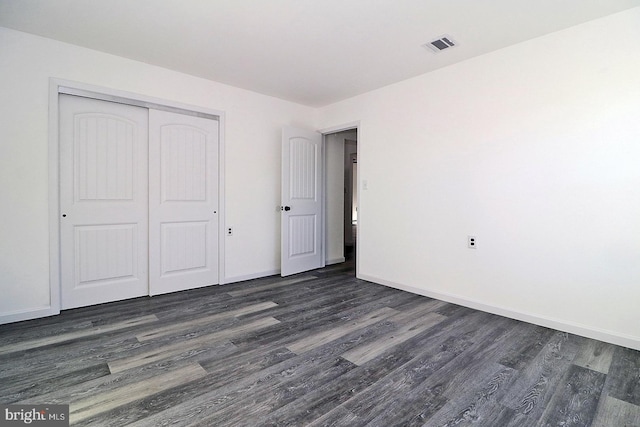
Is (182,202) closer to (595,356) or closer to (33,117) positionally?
(33,117)

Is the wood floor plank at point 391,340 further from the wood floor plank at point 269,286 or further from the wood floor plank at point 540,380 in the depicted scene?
the wood floor plank at point 269,286

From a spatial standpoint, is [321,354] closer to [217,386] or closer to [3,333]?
[217,386]

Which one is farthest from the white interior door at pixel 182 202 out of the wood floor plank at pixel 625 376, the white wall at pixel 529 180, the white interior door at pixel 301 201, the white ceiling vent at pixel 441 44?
the wood floor plank at pixel 625 376

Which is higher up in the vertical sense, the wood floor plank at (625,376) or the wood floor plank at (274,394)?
the wood floor plank at (274,394)

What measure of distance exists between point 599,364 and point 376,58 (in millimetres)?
3107

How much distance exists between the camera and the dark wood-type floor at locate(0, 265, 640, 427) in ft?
5.26

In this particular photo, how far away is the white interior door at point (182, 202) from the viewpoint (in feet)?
11.5

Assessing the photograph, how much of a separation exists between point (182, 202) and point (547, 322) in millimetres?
3924

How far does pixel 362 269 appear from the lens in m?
4.30

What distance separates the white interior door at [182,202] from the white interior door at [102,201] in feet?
0.36

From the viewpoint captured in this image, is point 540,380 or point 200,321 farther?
point 200,321

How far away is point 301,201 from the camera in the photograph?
180 inches

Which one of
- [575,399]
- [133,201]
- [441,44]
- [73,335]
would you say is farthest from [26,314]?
[441,44]

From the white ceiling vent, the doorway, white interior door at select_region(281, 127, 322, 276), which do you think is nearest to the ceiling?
the white ceiling vent
